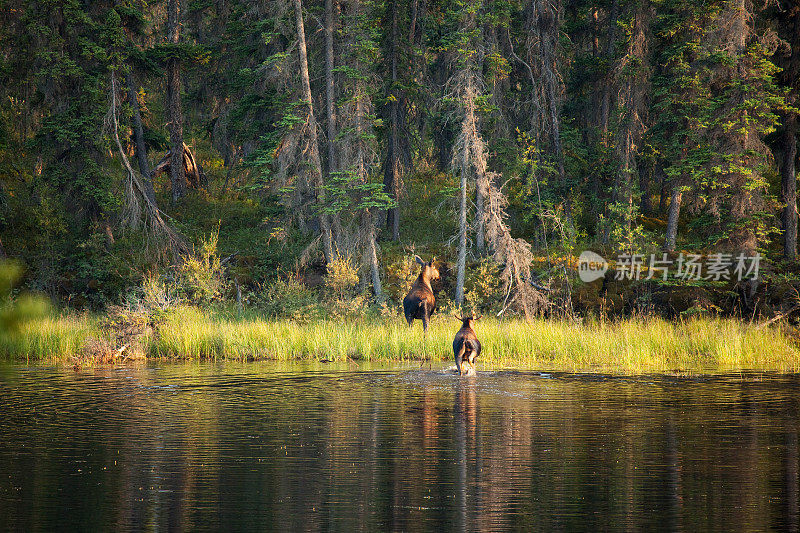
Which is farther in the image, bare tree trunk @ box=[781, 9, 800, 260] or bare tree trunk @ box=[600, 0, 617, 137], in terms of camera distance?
bare tree trunk @ box=[600, 0, 617, 137]

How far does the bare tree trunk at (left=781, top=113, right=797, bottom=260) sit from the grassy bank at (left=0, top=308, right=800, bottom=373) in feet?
19.0

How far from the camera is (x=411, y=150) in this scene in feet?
131

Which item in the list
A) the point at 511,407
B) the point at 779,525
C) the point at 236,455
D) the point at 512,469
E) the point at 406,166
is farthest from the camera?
the point at 406,166

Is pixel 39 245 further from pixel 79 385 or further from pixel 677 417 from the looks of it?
pixel 677 417

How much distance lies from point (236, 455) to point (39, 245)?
88.8ft

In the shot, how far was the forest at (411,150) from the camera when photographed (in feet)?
94.7

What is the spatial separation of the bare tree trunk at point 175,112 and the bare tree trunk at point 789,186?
25.8 meters

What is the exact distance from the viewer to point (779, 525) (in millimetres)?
7320

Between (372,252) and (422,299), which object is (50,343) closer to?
(422,299)

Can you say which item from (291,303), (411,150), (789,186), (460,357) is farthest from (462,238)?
(460,357)

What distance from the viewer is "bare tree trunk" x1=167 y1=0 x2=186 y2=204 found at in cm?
4003

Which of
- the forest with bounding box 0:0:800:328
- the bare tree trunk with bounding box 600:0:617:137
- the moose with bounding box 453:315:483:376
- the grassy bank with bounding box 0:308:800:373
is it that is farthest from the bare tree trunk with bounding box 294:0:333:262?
the moose with bounding box 453:315:483:376

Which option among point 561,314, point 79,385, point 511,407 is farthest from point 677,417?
point 561,314

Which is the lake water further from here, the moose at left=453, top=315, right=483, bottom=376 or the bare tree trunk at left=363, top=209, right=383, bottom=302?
the bare tree trunk at left=363, top=209, right=383, bottom=302
